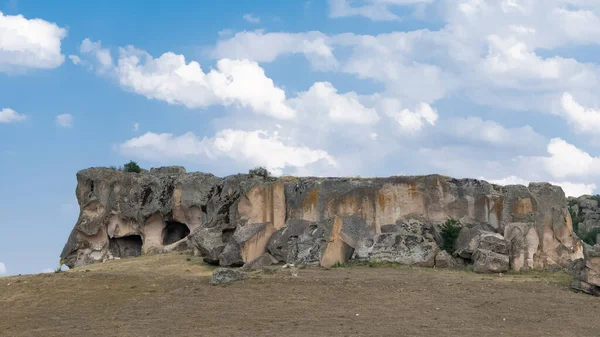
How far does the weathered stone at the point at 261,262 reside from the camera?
25766 mm

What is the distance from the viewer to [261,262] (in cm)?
2606

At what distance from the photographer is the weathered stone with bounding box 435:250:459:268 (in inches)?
1020

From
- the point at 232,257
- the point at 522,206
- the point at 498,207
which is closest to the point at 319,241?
the point at 232,257

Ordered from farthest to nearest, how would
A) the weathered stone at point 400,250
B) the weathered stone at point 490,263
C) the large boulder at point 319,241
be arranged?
1. the weathered stone at point 400,250
2. the large boulder at point 319,241
3. the weathered stone at point 490,263

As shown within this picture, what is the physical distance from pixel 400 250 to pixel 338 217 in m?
2.46

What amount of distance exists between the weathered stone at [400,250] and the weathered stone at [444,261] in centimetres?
14

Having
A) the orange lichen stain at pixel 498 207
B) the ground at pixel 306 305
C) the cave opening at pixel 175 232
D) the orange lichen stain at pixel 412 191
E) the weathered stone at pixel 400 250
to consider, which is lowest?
the ground at pixel 306 305

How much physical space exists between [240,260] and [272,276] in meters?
3.39

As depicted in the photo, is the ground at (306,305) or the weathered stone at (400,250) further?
the weathered stone at (400,250)

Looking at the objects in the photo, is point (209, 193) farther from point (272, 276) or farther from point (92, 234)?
point (272, 276)

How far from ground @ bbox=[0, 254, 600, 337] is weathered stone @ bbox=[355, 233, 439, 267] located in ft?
2.89

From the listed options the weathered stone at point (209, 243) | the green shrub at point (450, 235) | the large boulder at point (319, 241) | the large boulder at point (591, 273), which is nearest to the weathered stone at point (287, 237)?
the large boulder at point (319, 241)

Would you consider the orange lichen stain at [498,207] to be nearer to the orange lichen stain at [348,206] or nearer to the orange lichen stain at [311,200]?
the orange lichen stain at [348,206]

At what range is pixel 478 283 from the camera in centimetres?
2255
